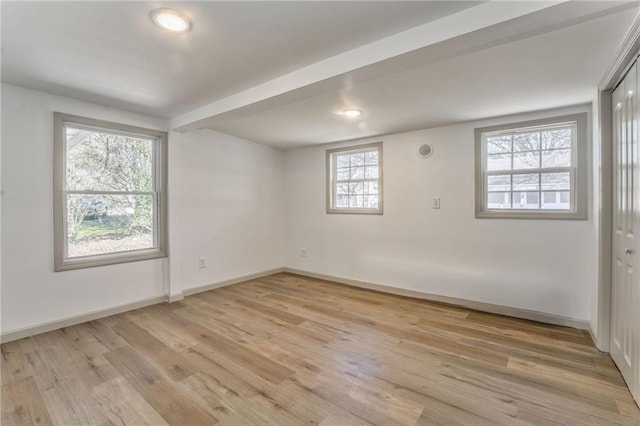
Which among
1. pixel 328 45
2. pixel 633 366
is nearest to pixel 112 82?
pixel 328 45

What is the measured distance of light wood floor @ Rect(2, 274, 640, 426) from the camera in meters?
1.76

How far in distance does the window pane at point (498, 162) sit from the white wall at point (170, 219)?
341cm

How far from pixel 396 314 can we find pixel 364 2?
297 cm

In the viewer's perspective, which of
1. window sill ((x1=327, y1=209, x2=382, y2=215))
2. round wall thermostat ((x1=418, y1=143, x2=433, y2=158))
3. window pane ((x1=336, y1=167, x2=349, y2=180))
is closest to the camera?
round wall thermostat ((x1=418, y1=143, x2=433, y2=158))

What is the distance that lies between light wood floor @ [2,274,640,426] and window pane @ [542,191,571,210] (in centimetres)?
126

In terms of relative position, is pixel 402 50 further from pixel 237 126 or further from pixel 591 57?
pixel 237 126

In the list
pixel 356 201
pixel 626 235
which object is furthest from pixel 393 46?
pixel 356 201

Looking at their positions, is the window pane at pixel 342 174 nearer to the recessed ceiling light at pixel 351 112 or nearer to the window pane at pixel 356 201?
the window pane at pixel 356 201

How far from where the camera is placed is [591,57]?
2.08 meters

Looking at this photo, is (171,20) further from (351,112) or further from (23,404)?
(23,404)

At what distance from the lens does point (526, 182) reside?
3.35m

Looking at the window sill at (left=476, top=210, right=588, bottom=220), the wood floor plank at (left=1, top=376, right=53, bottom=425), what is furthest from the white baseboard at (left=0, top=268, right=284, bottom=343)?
the window sill at (left=476, top=210, right=588, bottom=220)

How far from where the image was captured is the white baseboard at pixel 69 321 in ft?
8.90

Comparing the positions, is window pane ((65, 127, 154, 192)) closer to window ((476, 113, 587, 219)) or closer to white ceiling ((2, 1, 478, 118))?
white ceiling ((2, 1, 478, 118))
